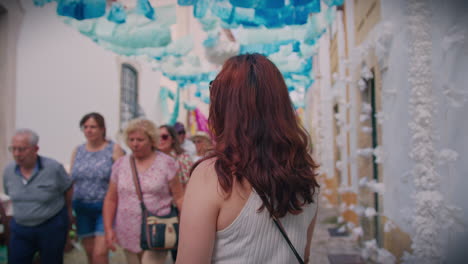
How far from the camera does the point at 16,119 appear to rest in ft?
20.6

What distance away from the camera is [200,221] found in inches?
47.1

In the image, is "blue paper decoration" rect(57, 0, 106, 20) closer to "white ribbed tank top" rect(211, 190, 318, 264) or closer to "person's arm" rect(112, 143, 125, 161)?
"person's arm" rect(112, 143, 125, 161)

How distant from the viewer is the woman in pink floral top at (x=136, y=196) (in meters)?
3.28

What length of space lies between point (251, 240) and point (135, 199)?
2235 millimetres

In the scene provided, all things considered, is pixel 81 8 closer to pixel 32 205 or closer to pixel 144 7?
pixel 144 7

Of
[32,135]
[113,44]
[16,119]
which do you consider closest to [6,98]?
[16,119]

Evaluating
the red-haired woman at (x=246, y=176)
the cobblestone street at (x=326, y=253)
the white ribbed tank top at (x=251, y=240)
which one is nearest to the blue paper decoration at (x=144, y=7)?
the red-haired woman at (x=246, y=176)

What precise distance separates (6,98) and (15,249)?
368cm

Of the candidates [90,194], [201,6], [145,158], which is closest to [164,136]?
[90,194]

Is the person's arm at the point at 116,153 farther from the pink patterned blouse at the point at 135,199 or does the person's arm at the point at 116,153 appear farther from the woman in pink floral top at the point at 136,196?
the pink patterned blouse at the point at 135,199

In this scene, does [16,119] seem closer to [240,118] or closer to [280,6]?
[280,6]

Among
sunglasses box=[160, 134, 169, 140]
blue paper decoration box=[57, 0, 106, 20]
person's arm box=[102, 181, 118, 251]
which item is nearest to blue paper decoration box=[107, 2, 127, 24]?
blue paper decoration box=[57, 0, 106, 20]

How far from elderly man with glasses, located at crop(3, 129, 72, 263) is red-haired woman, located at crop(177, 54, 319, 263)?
2761 mm

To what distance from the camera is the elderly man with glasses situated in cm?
339
